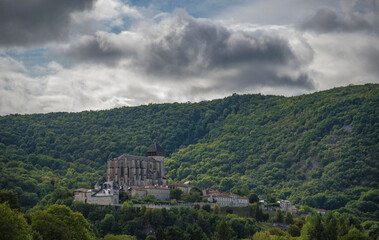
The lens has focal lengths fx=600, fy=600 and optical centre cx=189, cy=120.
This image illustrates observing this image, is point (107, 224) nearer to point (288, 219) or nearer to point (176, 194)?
point (176, 194)

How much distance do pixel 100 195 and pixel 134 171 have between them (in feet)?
67.1

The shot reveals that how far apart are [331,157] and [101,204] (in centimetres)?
10454

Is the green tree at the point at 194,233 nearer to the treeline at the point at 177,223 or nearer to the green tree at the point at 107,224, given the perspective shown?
the treeline at the point at 177,223

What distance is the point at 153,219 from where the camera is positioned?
110 meters

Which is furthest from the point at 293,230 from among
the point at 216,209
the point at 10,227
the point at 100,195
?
the point at 10,227

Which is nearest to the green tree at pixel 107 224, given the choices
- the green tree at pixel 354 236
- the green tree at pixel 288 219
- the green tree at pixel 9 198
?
the green tree at pixel 9 198

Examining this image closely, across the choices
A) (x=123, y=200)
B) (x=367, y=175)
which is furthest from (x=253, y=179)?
(x=123, y=200)

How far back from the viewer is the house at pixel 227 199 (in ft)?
420

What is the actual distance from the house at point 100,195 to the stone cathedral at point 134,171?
1087 centimetres

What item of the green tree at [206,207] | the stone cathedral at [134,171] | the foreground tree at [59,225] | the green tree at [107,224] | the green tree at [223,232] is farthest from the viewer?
the stone cathedral at [134,171]

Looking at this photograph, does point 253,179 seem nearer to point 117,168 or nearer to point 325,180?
point 325,180

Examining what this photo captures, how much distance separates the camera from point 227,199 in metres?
130

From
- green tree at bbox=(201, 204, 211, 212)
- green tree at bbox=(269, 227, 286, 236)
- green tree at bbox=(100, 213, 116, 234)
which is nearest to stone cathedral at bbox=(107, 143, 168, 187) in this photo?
green tree at bbox=(201, 204, 211, 212)

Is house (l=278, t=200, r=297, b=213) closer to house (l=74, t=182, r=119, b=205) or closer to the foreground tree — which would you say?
house (l=74, t=182, r=119, b=205)
